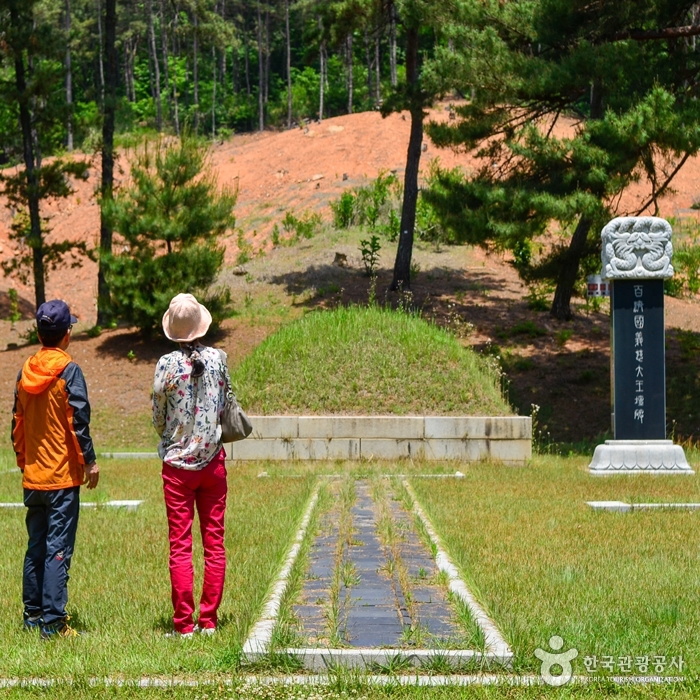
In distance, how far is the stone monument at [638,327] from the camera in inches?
542

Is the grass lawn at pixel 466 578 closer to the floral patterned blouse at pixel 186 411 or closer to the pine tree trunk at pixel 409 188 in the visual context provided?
the floral patterned blouse at pixel 186 411

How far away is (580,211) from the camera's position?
58.4ft

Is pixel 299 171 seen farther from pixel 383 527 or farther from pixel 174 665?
pixel 174 665

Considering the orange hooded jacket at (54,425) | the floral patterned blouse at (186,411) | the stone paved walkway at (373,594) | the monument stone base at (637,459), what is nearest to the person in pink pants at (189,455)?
the floral patterned blouse at (186,411)

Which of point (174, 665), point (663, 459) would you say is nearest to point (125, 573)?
point (174, 665)

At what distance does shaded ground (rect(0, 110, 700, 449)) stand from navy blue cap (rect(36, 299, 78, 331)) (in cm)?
1081

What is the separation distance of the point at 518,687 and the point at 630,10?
16.1 meters

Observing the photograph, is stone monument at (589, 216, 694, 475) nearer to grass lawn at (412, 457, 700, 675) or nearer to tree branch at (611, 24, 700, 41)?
grass lawn at (412, 457, 700, 675)

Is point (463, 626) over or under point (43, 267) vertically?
over

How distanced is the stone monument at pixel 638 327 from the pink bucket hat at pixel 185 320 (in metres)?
9.10

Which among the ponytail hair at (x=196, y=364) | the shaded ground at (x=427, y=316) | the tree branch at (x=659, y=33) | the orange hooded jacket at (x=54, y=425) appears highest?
the tree branch at (x=659, y=33)

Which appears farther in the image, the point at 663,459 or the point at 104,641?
the point at 663,459

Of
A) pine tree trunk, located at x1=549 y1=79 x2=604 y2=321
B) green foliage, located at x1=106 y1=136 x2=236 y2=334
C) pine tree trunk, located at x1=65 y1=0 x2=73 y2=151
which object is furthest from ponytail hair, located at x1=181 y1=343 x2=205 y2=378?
pine tree trunk, located at x1=65 y1=0 x2=73 y2=151

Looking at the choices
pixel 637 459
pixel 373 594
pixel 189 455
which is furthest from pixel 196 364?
pixel 637 459
